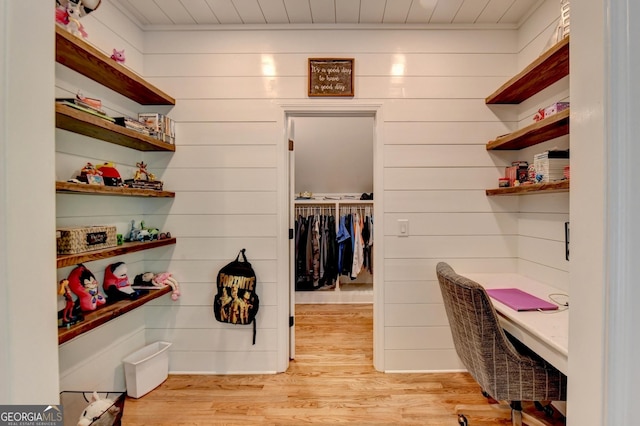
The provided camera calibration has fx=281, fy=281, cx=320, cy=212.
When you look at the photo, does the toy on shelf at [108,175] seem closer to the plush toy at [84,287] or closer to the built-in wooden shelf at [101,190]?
the built-in wooden shelf at [101,190]

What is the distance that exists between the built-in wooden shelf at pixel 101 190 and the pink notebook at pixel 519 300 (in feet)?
7.51

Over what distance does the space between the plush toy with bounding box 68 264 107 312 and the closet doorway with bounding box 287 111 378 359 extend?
7.21ft

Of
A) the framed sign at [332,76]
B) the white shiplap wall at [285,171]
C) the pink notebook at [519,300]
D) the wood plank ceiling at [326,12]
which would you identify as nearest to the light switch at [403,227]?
the white shiplap wall at [285,171]

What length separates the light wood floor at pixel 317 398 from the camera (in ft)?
5.64

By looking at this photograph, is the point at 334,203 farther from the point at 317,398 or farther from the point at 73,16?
the point at 73,16

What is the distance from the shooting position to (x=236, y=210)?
2.16 metres

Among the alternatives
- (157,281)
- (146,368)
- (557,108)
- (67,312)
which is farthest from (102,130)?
(557,108)

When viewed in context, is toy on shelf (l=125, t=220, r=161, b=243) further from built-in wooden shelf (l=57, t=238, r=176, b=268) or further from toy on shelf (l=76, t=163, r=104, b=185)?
toy on shelf (l=76, t=163, r=104, b=185)

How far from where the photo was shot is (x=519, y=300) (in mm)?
1620

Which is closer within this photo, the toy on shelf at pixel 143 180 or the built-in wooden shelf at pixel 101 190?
the built-in wooden shelf at pixel 101 190

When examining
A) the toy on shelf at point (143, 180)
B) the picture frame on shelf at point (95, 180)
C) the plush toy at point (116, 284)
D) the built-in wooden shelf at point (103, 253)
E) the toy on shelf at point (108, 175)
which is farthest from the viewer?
the toy on shelf at point (143, 180)

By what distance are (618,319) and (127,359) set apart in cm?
250

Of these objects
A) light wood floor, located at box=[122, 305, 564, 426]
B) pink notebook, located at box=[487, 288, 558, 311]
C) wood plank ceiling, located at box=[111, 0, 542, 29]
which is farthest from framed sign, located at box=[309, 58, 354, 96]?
light wood floor, located at box=[122, 305, 564, 426]

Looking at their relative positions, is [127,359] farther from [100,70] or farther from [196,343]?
[100,70]
